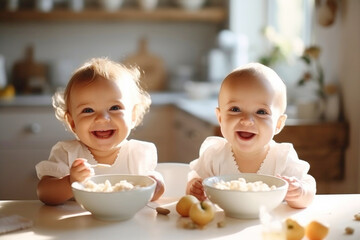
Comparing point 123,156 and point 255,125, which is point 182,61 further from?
point 255,125

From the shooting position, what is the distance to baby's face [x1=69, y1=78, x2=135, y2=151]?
1561mm

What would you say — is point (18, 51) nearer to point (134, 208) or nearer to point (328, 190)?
point (328, 190)

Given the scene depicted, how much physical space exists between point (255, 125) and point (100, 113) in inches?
15.8

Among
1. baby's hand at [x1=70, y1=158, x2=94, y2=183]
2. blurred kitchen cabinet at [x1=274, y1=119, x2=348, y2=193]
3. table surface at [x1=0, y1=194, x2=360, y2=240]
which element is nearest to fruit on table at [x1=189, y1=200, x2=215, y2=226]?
table surface at [x1=0, y1=194, x2=360, y2=240]

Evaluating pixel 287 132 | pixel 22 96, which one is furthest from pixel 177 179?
pixel 22 96

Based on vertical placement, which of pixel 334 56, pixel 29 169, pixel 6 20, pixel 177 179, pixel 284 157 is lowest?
pixel 29 169

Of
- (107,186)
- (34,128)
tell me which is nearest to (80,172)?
(107,186)

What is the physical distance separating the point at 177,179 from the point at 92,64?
0.48 meters

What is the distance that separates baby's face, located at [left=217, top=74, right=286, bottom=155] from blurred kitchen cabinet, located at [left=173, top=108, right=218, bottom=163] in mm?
1246

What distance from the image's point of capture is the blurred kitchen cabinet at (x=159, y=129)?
3.92 meters

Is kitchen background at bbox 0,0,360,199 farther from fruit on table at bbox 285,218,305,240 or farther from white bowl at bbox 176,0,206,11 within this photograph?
fruit on table at bbox 285,218,305,240

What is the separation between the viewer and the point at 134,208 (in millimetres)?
1268

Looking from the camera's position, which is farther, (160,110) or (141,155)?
(160,110)

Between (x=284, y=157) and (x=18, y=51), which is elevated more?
(x=18, y=51)
